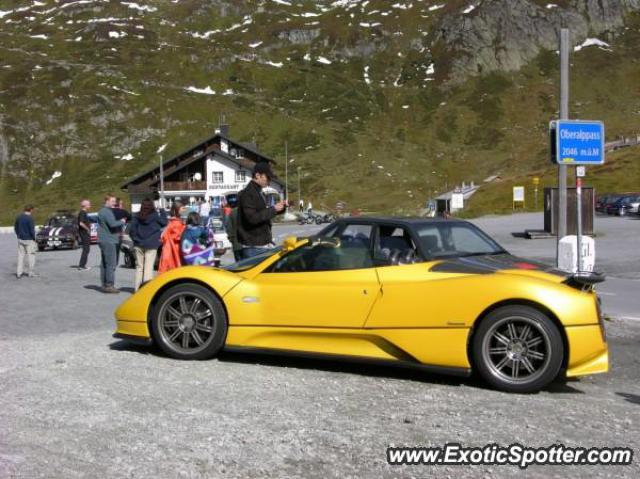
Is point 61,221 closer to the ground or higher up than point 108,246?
higher up

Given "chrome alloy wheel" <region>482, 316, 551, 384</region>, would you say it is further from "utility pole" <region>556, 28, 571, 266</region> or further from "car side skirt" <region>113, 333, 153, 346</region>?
"utility pole" <region>556, 28, 571, 266</region>

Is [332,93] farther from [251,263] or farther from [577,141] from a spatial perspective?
[251,263]

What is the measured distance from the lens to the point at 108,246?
13336 millimetres

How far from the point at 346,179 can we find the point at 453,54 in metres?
68.8

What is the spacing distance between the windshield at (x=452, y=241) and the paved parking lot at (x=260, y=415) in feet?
3.69

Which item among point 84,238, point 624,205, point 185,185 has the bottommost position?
point 84,238

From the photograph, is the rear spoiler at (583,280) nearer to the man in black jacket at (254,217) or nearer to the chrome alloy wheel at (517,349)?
the chrome alloy wheel at (517,349)

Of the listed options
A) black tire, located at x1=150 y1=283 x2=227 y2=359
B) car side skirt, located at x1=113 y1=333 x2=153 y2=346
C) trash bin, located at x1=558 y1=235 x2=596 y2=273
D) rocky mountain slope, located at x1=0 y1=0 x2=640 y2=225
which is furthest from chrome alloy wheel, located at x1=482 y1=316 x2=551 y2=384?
rocky mountain slope, located at x1=0 y1=0 x2=640 y2=225

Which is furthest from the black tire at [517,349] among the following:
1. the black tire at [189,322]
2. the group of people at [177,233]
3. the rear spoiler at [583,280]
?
the group of people at [177,233]

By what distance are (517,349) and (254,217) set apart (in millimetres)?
3638

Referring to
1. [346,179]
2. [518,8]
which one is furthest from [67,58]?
[518,8]

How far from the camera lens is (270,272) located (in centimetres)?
674

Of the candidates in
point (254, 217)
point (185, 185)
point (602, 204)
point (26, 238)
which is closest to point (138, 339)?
point (254, 217)

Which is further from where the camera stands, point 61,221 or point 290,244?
point 61,221
